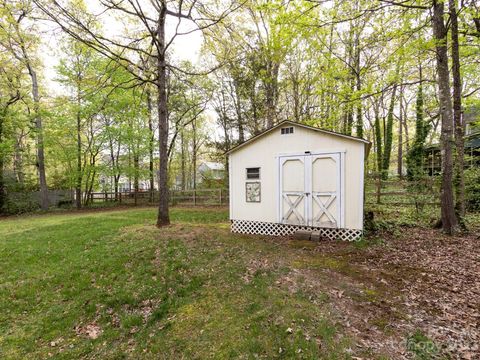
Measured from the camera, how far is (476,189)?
27.1 feet

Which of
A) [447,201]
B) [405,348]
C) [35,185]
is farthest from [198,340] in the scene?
[35,185]

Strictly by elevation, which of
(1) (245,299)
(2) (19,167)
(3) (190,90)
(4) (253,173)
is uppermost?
(3) (190,90)

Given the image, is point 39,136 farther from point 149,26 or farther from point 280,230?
point 280,230

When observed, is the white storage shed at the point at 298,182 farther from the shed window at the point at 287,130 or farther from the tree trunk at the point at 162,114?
the tree trunk at the point at 162,114

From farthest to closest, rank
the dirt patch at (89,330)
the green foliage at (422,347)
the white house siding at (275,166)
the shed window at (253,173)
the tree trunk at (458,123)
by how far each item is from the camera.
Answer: the shed window at (253,173)
the tree trunk at (458,123)
the white house siding at (275,166)
the dirt patch at (89,330)
the green foliage at (422,347)

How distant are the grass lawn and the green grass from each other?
21 millimetres

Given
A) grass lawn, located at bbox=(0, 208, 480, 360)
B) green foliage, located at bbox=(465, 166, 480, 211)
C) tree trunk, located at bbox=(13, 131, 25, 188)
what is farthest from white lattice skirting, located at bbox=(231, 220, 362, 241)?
tree trunk, located at bbox=(13, 131, 25, 188)

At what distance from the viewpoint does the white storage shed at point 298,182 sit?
6.33 meters

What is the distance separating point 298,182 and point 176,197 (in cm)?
1104

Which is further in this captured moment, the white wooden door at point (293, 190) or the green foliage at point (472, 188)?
the green foliage at point (472, 188)

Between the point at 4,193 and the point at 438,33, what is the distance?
22.6 meters

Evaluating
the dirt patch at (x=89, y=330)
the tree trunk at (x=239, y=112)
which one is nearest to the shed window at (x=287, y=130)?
the dirt patch at (x=89, y=330)

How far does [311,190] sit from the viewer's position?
6.76 metres

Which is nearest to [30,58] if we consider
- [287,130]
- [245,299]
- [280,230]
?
[287,130]
